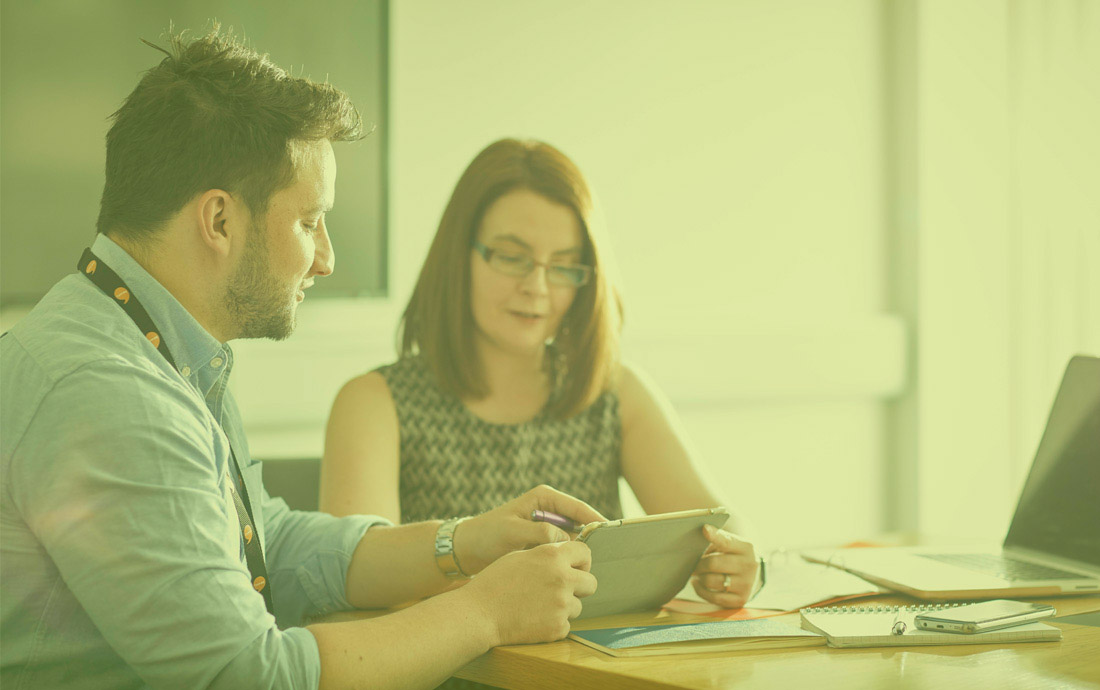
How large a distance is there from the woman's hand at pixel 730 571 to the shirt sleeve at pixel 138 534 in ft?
2.15

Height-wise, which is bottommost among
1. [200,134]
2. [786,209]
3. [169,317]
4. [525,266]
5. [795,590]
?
[795,590]

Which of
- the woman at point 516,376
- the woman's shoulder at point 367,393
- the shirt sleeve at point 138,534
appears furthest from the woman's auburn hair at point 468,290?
the shirt sleeve at point 138,534

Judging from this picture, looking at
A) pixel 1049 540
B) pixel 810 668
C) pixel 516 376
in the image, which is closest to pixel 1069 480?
pixel 1049 540

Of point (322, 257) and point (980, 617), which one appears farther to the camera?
point (322, 257)

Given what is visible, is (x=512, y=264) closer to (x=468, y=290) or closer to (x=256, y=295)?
(x=468, y=290)

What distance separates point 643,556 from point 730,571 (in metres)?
0.17

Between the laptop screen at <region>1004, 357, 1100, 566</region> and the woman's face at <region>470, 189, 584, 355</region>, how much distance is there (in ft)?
2.93

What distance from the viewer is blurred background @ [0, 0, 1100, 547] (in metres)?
2.70

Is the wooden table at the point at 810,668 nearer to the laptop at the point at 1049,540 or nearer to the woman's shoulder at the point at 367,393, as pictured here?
the laptop at the point at 1049,540

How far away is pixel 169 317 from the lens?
1.22 meters

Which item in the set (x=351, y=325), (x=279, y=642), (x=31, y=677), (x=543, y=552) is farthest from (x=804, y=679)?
(x=351, y=325)

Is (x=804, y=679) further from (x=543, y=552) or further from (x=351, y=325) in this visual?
Answer: (x=351, y=325)

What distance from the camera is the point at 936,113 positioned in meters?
3.85

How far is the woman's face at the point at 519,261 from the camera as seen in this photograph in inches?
80.0
